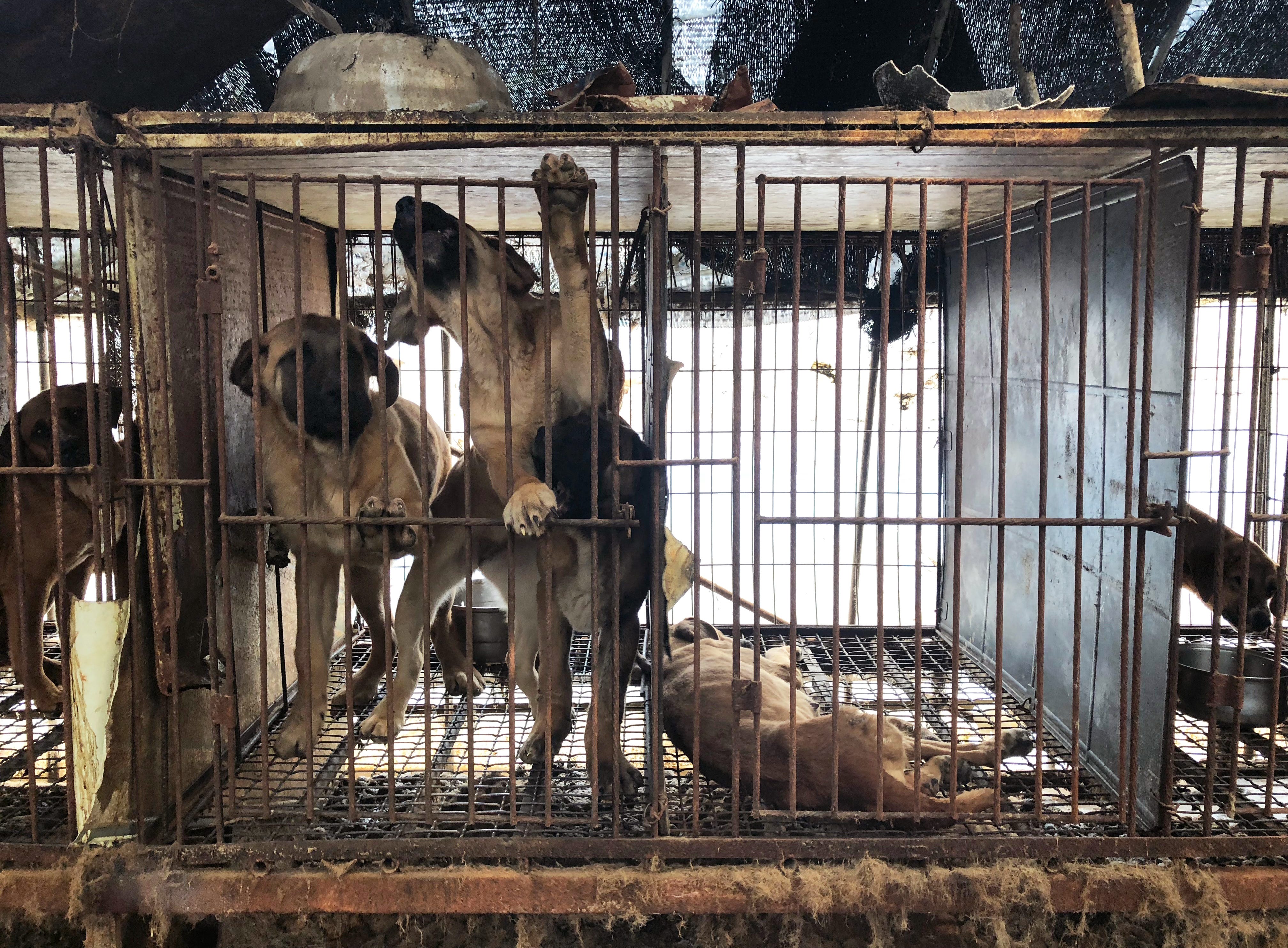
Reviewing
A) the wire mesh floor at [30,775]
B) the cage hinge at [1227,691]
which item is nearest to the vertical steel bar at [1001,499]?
the cage hinge at [1227,691]

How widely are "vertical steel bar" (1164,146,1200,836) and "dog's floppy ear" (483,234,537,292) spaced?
8.32 ft

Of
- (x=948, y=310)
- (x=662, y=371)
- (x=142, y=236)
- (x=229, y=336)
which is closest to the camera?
(x=662, y=371)

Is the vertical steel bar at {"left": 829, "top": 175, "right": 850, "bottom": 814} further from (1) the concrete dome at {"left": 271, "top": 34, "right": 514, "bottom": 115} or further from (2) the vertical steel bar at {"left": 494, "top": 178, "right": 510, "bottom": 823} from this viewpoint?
(1) the concrete dome at {"left": 271, "top": 34, "right": 514, "bottom": 115}

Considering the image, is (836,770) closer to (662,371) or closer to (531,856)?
(531,856)

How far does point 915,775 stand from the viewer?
3.21 metres

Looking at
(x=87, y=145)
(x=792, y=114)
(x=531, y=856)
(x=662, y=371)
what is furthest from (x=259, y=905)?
(x=792, y=114)

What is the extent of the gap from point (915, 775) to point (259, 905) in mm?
2402

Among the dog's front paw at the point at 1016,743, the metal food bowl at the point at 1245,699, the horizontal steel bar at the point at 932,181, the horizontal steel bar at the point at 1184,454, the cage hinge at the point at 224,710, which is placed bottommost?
the dog's front paw at the point at 1016,743

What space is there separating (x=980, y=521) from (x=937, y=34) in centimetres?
382

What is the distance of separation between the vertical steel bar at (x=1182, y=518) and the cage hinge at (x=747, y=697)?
1499mm

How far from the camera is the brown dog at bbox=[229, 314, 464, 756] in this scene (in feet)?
13.1

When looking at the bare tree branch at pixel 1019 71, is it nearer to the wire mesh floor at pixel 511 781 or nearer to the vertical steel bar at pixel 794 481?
the vertical steel bar at pixel 794 481

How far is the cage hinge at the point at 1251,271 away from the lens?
3.17 m

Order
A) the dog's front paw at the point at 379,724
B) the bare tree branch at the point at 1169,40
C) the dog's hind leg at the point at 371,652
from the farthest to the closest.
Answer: the bare tree branch at the point at 1169,40 < the dog's hind leg at the point at 371,652 < the dog's front paw at the point at 379,724
